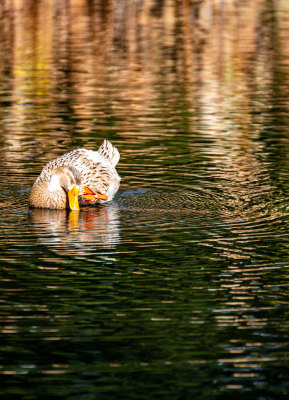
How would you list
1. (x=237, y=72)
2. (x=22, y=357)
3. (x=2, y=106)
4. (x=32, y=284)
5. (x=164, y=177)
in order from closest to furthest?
(x=22, y=357) → (x=32, y=284) → (x=164, y=177) → (x=2, y=106) → (x=237, y=72)

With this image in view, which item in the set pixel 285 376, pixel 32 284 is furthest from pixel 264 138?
pixel 285 376

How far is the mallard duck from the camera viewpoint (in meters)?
13.9

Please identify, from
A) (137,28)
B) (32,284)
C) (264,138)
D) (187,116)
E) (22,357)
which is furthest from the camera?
(137,28)

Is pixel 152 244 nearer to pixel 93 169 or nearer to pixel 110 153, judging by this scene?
pixel 93 169

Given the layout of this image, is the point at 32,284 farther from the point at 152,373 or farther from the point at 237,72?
the point at 237,72

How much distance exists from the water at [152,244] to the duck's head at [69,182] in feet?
0.66

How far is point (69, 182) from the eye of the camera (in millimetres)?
13828

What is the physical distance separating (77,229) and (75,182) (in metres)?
1.40

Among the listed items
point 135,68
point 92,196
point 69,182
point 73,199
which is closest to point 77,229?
point 73,199

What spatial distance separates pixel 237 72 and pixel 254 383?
22.0 m

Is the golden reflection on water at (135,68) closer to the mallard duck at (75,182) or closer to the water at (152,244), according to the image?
the water at (152,244)

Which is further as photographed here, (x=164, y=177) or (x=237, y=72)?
(x=237, y=72)

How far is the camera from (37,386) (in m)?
7.56

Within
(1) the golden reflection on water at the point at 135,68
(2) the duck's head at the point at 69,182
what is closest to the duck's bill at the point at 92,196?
(2) the duck's head at the point at 69,182
